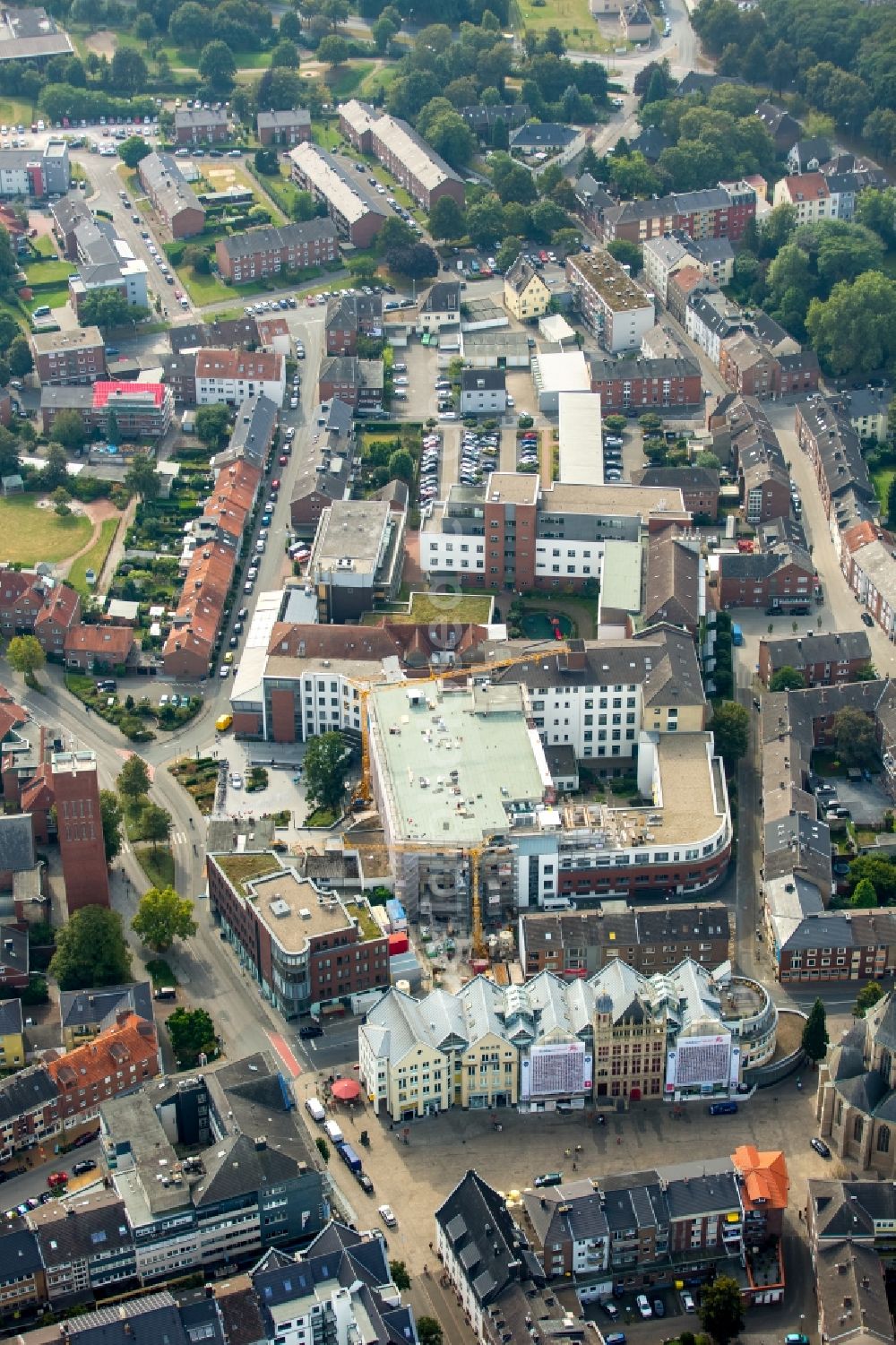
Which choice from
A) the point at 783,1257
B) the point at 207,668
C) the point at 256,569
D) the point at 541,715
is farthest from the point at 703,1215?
the point at 256,569

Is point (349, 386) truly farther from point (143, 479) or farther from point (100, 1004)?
point (100, 1004)

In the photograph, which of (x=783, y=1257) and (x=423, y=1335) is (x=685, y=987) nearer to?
(x=783, y=1257)

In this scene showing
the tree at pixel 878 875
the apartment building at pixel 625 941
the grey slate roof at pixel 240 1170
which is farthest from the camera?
the tree at pixel 878 875

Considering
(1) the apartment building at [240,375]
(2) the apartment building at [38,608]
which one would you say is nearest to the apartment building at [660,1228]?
(2) the apartment building at [38,608]

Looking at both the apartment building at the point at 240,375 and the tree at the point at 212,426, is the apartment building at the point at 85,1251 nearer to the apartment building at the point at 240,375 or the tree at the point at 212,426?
the tree at the point at 212,426

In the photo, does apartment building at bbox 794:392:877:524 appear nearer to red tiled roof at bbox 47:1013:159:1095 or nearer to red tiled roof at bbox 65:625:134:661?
red tiled roof at bbox 65:625:134:661
